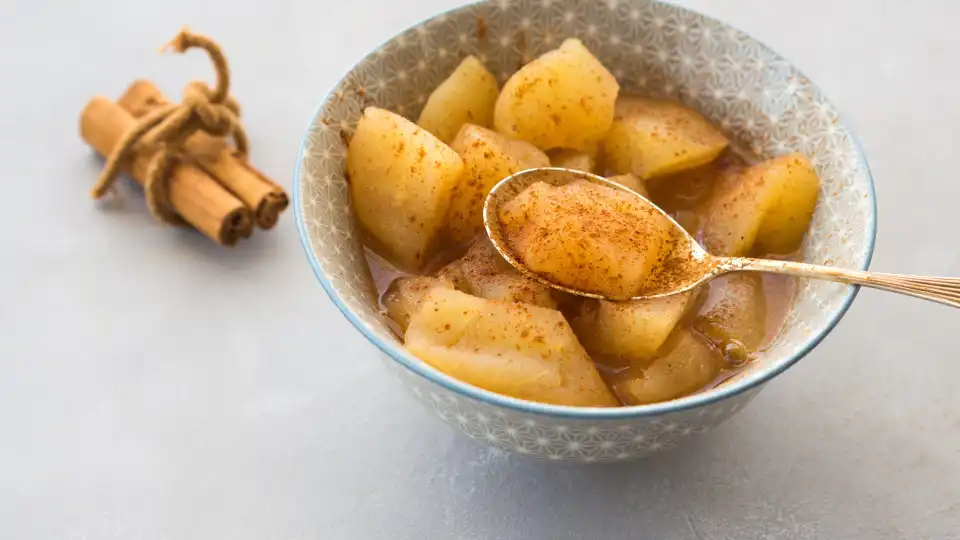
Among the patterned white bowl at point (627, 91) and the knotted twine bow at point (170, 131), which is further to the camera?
the knotted twine bow at point (170, 131)

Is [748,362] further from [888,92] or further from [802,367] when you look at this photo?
[888,92]

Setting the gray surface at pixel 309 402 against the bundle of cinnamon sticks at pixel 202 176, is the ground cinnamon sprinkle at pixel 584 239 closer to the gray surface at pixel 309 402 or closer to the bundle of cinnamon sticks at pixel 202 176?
the gray surface at pixel 309 402

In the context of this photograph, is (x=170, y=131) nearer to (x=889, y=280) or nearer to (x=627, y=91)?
(x=627, y=91)

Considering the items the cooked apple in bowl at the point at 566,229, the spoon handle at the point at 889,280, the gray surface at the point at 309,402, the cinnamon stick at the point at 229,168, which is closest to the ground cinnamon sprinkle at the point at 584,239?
the cooked apple in bowl at the point at 566,229

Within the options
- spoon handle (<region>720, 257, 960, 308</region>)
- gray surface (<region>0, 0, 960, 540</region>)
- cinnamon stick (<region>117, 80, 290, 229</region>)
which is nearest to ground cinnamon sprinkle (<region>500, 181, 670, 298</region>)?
spoon handle (<region>720, 257, 960, 308</region>)

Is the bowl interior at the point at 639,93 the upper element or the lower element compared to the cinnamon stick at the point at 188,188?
upper
